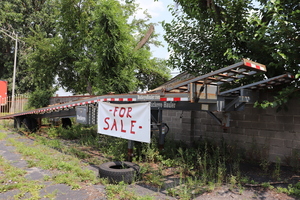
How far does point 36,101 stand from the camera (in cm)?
1933

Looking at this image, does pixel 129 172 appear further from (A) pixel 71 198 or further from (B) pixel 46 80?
(B) pixel 46 80

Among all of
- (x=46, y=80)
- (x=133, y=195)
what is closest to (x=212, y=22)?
(x=133, y=195)

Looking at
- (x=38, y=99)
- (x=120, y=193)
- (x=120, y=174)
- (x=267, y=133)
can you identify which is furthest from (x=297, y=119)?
(x=38, y=99)

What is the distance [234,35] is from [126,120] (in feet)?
12.1

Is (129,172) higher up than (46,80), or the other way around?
(46,80)

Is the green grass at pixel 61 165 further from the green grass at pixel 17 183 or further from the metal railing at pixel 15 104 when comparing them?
the metal railing at pixel 15 104

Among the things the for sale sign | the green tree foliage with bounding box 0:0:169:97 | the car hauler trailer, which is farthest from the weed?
the green tree foliage with bounding box 0:0:169:97

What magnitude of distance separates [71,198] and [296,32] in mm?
5814

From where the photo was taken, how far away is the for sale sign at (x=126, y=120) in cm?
560

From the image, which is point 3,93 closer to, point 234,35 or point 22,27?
point 22,27

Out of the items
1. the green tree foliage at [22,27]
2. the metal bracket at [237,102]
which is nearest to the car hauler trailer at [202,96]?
the metal bracket at [237,102]

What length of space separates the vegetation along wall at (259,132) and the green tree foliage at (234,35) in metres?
1.33

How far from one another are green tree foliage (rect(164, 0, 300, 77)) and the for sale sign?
2.53 meters

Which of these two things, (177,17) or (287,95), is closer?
(287,95)
